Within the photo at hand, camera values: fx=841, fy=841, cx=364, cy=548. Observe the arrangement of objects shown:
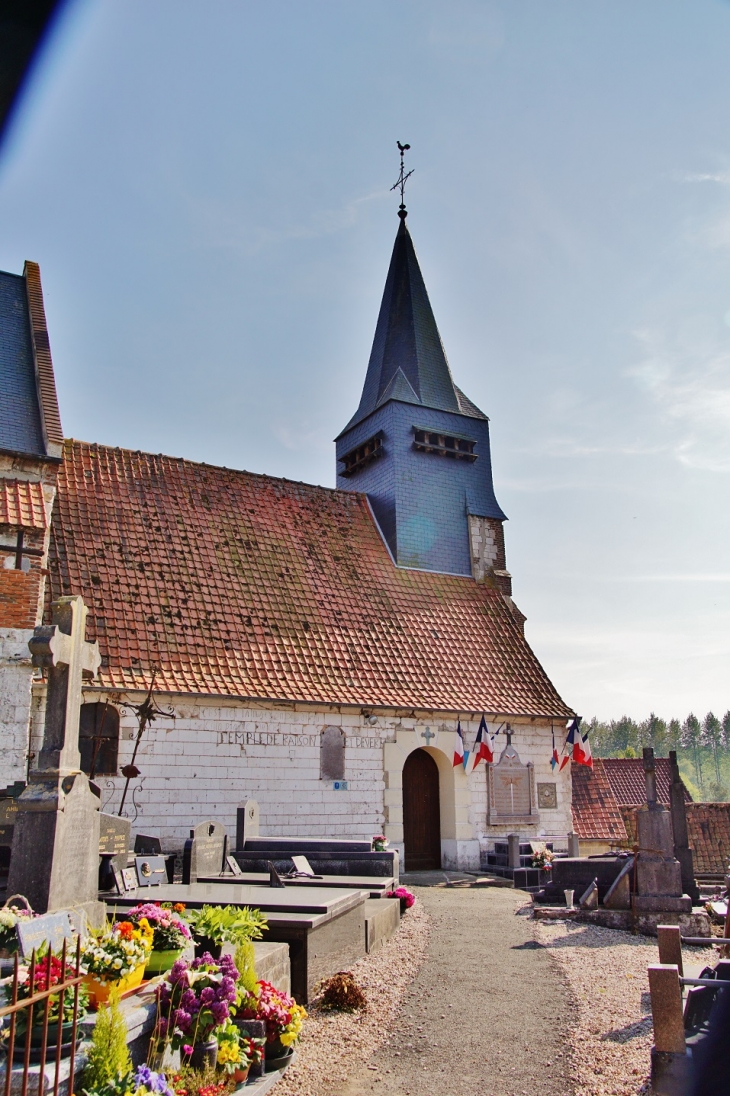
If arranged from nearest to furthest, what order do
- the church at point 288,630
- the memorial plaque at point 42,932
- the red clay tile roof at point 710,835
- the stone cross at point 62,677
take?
the memorial plaque at point 42,932, the stone cross at point 62,677, the church at point 288,630, the red clay tile roof at point 710,835

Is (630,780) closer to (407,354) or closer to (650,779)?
(407,354)

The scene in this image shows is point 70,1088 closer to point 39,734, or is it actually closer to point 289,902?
point 289,902

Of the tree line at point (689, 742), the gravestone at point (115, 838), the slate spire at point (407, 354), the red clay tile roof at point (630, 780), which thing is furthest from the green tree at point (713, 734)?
the gravestone at point (115, 838)

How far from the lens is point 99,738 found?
50.4 feet

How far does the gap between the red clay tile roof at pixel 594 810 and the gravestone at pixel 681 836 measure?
28.8 ft

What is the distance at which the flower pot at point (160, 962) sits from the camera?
6270 mm

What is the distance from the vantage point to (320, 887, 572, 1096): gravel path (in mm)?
5984

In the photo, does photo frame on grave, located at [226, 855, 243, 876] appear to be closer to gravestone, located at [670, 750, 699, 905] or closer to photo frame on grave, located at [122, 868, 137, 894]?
photo frame on grave, located at [122, 868, 137, 894]

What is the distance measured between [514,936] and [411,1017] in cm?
417

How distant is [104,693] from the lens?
1554 cm

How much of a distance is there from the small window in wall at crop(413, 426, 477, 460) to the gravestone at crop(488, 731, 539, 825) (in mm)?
8602

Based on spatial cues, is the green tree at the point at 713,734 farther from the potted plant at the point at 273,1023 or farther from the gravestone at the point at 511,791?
the potted plant at the point at 273,1023

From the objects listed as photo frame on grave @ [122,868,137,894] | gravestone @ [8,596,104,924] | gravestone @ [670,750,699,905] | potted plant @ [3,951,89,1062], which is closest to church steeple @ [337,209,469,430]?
gravestone @ [670,750,699,905]

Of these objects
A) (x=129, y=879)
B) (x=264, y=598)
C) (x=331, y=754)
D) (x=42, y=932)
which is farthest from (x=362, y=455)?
(x=42, y=932)
